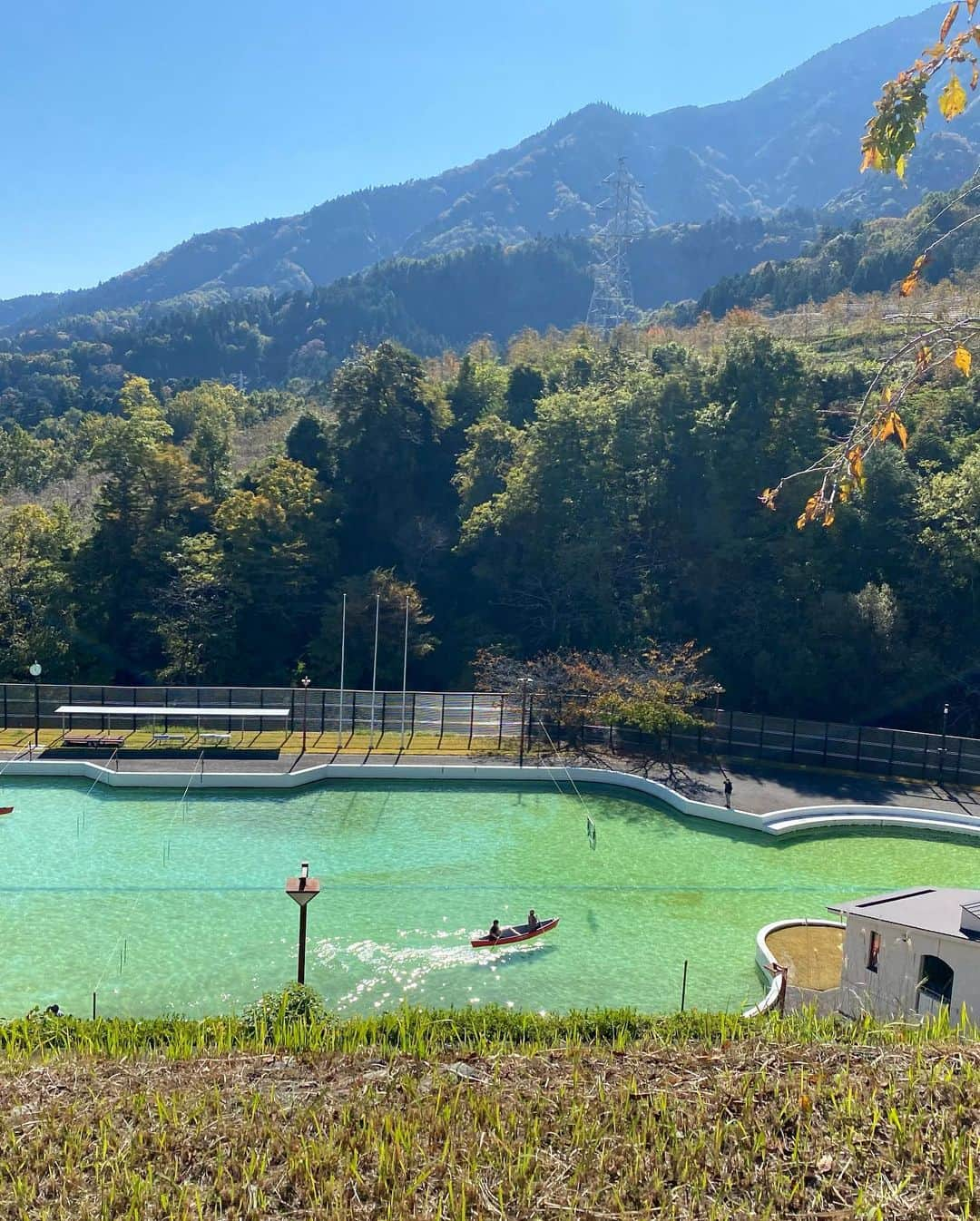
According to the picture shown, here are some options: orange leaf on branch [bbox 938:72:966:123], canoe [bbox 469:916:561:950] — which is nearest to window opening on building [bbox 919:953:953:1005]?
canoe [bbox 469:916:561:950]

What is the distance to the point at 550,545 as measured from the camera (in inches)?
1480

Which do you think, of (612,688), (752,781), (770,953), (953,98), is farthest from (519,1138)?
(612,688)

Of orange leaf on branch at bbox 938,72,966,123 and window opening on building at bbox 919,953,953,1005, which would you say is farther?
window opening on building at bbox 919,953,953,1005

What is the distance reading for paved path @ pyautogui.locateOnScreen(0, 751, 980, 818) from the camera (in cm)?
2323

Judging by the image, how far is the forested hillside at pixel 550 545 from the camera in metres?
30.5

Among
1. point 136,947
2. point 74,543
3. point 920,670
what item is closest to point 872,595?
point 920,670

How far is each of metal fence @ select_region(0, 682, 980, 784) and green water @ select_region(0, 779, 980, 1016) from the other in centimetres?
358

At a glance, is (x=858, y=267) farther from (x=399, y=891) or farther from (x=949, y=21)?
(x=949, y=21)

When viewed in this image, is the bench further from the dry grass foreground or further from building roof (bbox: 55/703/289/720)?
the dry grass foreground

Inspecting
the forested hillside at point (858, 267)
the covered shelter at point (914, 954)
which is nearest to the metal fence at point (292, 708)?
the covered shelter at point (914, 954)

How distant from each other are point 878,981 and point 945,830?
1199 cm

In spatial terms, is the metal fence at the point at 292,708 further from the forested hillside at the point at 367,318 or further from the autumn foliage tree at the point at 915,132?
the forested hillside at the point at 367,318

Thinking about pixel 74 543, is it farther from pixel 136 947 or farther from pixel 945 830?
pixel 945 830

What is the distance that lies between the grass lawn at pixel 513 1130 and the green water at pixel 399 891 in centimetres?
727
